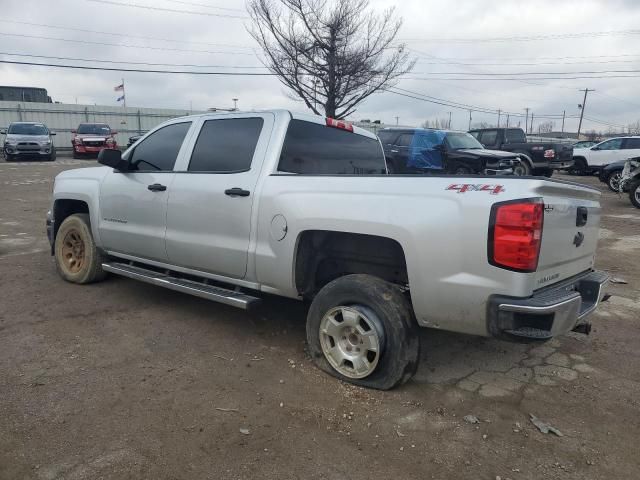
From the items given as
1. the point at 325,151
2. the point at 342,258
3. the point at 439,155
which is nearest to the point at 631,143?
the point at 439,155

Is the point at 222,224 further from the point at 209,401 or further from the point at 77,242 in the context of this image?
the point at 77,242

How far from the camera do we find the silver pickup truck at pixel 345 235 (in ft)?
9.15

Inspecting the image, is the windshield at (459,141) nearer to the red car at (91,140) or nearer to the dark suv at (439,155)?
the dark suv at (439,155)

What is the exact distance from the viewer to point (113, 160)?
4684 millimetres

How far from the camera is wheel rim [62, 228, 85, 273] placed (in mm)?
5484

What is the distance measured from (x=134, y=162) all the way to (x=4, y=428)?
8.83 feet

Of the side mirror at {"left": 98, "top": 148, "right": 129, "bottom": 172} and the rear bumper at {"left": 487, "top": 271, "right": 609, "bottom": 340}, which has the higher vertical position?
the side mirror at {"left": 98, "top": 148, "right": 129, "bottom": 172}

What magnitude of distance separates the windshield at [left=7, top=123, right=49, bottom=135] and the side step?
794 inches

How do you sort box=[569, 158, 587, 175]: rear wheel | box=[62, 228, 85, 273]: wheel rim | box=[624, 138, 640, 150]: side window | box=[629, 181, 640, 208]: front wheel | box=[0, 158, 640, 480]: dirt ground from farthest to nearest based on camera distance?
box=[569, 158, 587, 175]: rear wheel
box=[624, 138, 640, 150]: side window
box=[629, 181, 640, 208]: front wheel
box=[62, 228, 85, 273]: wheel rim
box=[0, 158, 640, 480]: dirt ground

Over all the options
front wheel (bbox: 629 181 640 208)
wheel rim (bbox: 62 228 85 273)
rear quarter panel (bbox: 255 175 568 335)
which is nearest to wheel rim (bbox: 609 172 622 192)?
front wheel (bbox: 629 181 640 208)

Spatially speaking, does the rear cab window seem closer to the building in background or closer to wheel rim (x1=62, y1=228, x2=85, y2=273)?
wheel rim (x1=62, y1=228, x2=85, y2=273)

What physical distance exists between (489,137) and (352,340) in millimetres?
16852

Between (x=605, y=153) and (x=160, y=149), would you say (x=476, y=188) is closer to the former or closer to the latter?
(x=160, y=149)

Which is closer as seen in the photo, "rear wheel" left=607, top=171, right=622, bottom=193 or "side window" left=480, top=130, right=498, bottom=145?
"rear wheel" left=607, top=171, right=622, bottom=193
